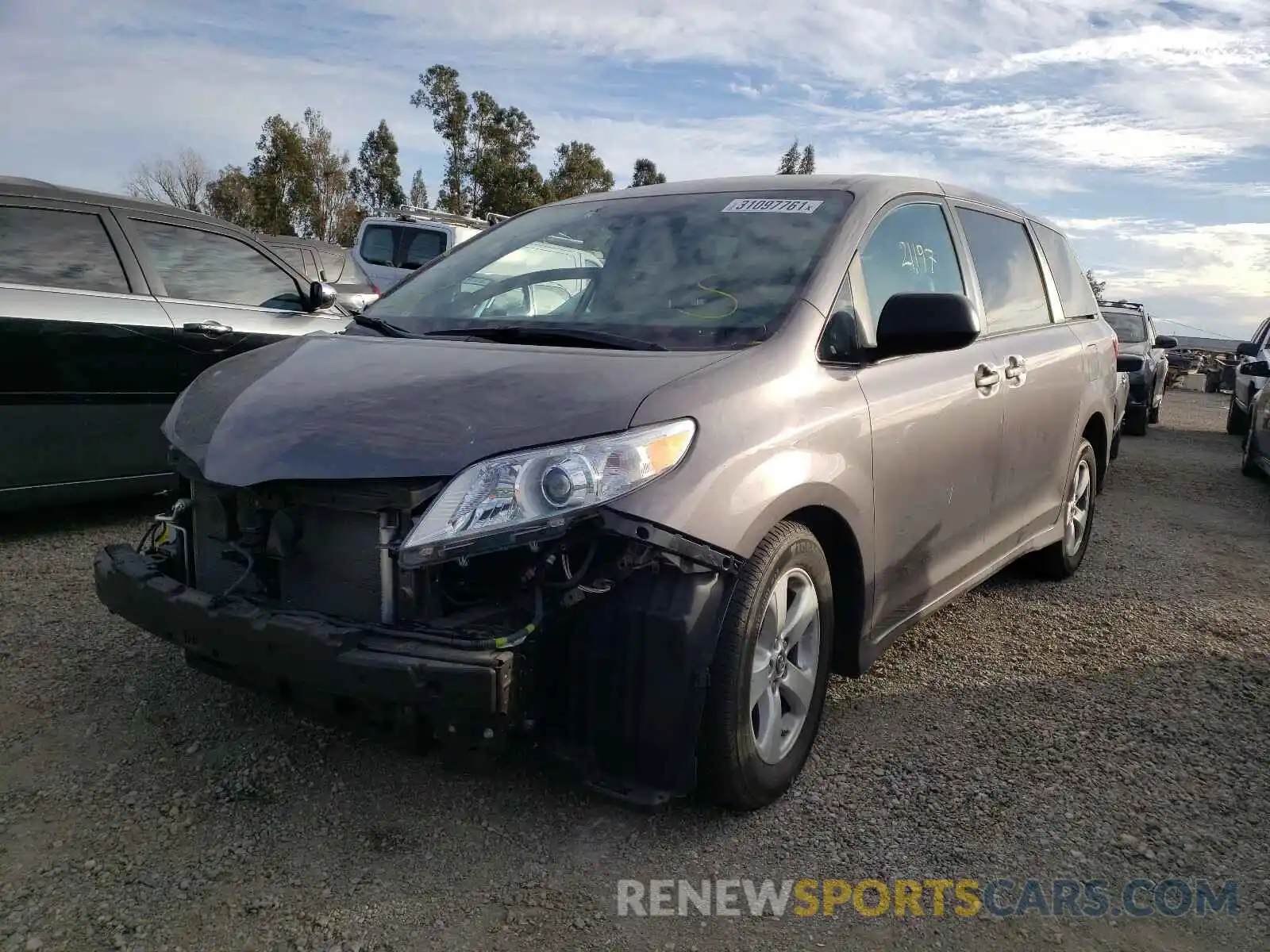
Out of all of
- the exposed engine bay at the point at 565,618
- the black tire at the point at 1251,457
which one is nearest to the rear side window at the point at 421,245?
the black tire at the point at 1251,457

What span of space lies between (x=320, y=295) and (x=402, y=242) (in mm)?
8410

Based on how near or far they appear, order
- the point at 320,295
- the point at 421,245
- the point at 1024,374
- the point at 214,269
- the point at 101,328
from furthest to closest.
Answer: the point at 421,245
the point at 214,269
the point at 320,295
the point at 101,328
the point at 1024,374

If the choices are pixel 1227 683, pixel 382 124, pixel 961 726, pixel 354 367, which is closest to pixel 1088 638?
pixel 1227 683

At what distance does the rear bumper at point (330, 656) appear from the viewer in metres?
2.16

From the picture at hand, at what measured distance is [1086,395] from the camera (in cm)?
506

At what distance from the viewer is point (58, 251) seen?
4.88 meters

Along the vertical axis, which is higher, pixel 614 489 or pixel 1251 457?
pixel 614 489

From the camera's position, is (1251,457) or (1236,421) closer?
(1251,457)

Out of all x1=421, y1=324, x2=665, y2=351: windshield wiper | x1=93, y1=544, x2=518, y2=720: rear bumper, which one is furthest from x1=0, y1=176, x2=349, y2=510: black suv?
x1=93, y1=544, x2=518, y2=720: rear bumper

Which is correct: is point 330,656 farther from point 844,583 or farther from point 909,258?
point 909,258

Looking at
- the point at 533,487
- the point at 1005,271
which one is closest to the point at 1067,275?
the point at 1005,271

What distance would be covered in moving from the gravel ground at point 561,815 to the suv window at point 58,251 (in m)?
1.53

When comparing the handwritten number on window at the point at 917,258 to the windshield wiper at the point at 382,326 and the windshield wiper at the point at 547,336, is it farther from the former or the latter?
the windshield wiper at the point at 382,326

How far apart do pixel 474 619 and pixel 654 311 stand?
47.5 inches
